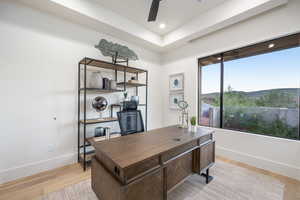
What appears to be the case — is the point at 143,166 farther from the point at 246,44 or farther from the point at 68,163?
the point at 246,44

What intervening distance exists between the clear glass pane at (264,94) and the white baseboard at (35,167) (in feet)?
10.6

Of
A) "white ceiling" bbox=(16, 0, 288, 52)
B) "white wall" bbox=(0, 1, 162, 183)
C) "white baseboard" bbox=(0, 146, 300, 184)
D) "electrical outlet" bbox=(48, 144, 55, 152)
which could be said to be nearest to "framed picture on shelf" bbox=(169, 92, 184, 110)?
"white ceiling" bbox=(16, 0, 288, 52)

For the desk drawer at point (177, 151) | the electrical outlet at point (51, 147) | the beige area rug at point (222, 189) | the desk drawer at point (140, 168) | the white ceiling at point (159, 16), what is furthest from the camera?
the electrical outlet at point (51, 147)

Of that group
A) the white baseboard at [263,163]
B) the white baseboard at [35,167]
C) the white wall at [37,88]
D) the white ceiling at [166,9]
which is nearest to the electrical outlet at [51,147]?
the white wall at [37,88]

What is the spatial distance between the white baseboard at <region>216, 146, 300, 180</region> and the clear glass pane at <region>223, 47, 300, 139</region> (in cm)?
47

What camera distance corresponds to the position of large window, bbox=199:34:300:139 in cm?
212

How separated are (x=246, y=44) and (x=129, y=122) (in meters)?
2.61

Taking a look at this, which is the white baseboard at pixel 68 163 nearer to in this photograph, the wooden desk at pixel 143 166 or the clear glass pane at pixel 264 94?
the clear glass pane at pixel 264 94

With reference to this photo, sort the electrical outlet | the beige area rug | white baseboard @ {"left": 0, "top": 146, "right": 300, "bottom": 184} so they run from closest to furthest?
1. the beige area rug
2. white baseboard @ {"left": 0, "top": 146, "right": 300, "bottom": 184}
3. the electrical outlet

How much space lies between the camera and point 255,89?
8.11 ft

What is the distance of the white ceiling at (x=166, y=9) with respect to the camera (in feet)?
7.73

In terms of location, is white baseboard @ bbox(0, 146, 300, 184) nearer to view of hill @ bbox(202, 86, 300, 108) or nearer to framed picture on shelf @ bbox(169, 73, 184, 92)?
view of hill @ bbox(202, 86, 300, 108)

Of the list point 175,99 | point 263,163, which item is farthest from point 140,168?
point 175,99

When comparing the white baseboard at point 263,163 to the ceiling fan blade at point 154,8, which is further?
the white baseboard at point 263,163
